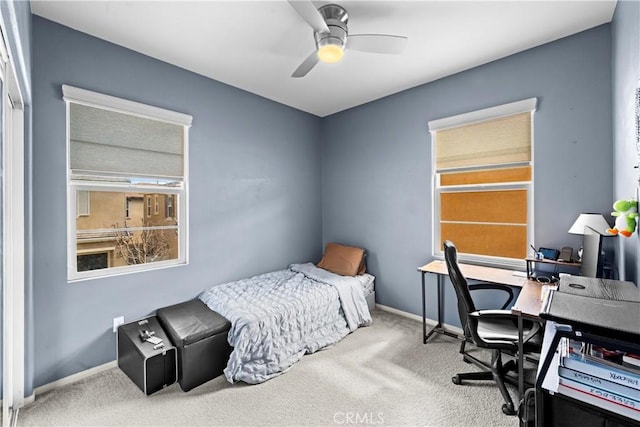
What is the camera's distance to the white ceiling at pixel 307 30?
6.53ft

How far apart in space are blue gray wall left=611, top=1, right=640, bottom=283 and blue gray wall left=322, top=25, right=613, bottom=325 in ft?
0.57

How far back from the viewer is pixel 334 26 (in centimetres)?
198

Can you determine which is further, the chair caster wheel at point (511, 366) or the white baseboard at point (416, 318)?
the white baseboard at point (416, 318)

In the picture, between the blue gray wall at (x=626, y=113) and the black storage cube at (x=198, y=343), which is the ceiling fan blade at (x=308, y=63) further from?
the black storage cube at (x=198, y=343)

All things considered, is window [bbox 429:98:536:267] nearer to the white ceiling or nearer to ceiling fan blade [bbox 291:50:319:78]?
the white ceiling

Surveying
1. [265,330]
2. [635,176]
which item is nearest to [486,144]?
[635,176]

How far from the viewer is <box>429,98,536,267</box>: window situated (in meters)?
2.64

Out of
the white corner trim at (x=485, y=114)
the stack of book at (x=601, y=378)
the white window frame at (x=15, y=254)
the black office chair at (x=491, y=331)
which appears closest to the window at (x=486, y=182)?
the white corner trim at (x=485, y=114)

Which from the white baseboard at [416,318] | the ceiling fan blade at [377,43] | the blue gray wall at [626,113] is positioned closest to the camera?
the blue gray wall at [626,113]

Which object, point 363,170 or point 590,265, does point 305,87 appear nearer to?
point 363,170

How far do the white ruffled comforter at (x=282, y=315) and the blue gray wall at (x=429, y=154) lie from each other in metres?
0.77

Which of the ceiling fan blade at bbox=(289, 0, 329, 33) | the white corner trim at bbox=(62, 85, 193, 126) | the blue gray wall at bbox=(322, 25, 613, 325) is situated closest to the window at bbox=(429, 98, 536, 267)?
the blue gray wall at bbox=(322, 25, 613, 325)

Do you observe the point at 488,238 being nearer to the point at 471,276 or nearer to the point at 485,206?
the point at 485,206

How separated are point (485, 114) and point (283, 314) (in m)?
2.70
